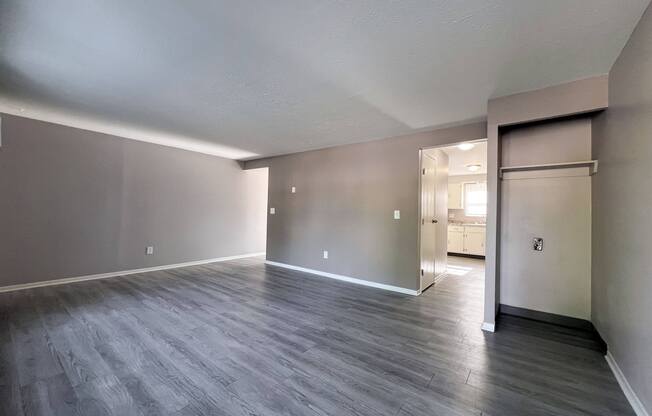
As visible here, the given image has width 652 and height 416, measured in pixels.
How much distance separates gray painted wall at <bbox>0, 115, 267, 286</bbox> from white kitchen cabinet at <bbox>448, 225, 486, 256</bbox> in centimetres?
601

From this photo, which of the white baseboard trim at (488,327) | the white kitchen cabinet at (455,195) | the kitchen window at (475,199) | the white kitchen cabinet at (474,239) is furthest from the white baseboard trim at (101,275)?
the kitchen window at (475,199)

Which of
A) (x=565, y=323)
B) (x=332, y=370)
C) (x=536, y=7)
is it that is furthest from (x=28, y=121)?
(x=565, y=323)

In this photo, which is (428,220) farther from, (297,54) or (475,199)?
(475,199)

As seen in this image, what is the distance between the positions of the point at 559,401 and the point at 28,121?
642 cm

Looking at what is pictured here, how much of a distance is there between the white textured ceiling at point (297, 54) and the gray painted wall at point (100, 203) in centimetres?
72

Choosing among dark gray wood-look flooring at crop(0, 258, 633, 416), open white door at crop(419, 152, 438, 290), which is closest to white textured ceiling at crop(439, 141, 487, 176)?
open white door at crop(419, 152, 438, 290)

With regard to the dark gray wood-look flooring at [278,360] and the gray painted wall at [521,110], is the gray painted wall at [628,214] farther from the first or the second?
the dark gray wood-look flooring at [278,360]

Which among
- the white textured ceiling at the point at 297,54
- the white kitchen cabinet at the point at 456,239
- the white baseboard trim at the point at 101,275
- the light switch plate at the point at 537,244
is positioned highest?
the white textured ceiling at the point at 297,54

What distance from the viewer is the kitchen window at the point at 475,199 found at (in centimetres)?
747

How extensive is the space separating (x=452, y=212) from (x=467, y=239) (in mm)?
1282

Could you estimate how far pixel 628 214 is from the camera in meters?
1.74

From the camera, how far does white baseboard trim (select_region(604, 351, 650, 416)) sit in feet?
4.94

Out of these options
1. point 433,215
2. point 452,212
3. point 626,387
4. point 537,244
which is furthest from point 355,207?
point 452,212

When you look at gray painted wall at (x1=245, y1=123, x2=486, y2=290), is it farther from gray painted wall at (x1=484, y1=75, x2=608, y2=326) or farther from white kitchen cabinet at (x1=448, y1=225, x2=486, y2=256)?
white kitchen cabinet at (x1=448, y1=225, x2=486, y2=256)
